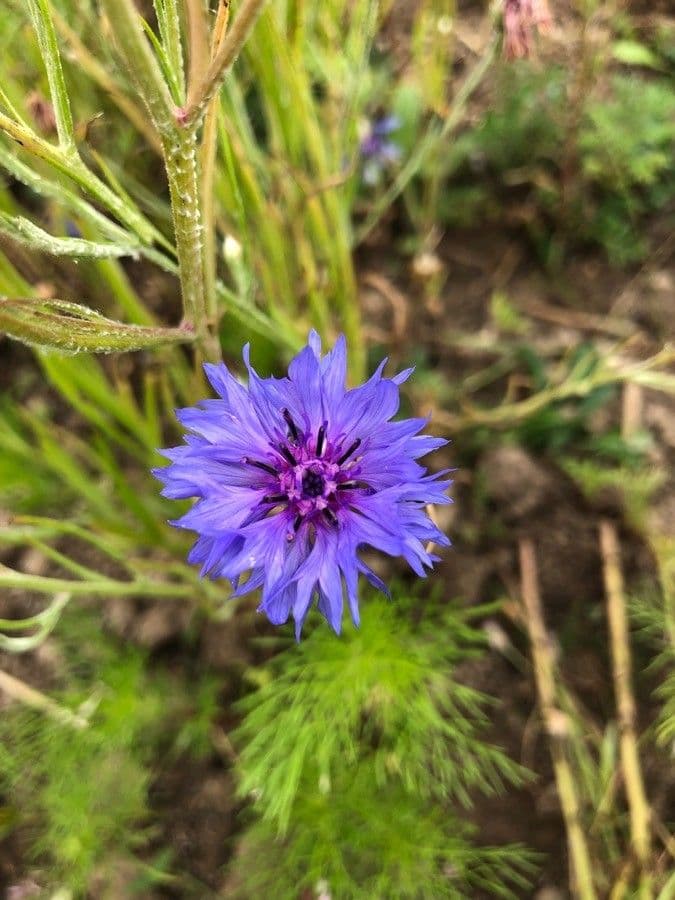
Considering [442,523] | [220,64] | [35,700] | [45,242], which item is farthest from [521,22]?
[35,700]

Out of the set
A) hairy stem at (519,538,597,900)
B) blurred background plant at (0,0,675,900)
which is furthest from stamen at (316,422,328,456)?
hairy stem at (519,538,597,900)

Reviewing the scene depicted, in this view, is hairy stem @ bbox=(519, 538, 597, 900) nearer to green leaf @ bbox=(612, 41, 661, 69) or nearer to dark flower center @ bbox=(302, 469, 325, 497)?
dark flower center @ bbox=(302, 469, 325, 497)

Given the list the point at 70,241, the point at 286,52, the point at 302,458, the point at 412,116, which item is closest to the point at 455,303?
the point at 412,116

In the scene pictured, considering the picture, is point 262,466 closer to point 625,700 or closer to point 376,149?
point 625,700

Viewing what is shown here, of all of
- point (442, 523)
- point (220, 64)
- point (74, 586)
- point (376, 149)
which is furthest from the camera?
point (376, 149)

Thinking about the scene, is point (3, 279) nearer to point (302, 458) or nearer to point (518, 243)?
point (302, 458)
